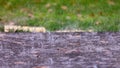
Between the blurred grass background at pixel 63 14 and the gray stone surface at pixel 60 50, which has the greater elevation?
the blurred grass background at pixel 63 14

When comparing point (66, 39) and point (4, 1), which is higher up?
point (4, 1)

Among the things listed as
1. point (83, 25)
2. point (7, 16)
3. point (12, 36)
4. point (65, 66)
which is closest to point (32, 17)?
point (7, 16)

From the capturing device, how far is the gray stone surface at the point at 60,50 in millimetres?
2982

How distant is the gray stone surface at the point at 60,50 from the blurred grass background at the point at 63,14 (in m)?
3.76

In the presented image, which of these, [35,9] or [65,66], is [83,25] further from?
[65,66]

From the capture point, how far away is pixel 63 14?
9.56m

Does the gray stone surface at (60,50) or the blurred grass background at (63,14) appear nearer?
the gray stone surface at (60,50)

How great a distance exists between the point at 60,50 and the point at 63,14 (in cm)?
611

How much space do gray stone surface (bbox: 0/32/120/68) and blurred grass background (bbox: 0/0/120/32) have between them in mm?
3762

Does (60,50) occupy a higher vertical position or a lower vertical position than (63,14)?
lower

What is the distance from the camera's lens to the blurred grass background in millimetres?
8336

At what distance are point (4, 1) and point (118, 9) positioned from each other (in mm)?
2751

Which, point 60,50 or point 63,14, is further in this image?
point 63,14

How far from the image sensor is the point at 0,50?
11.5 feet
